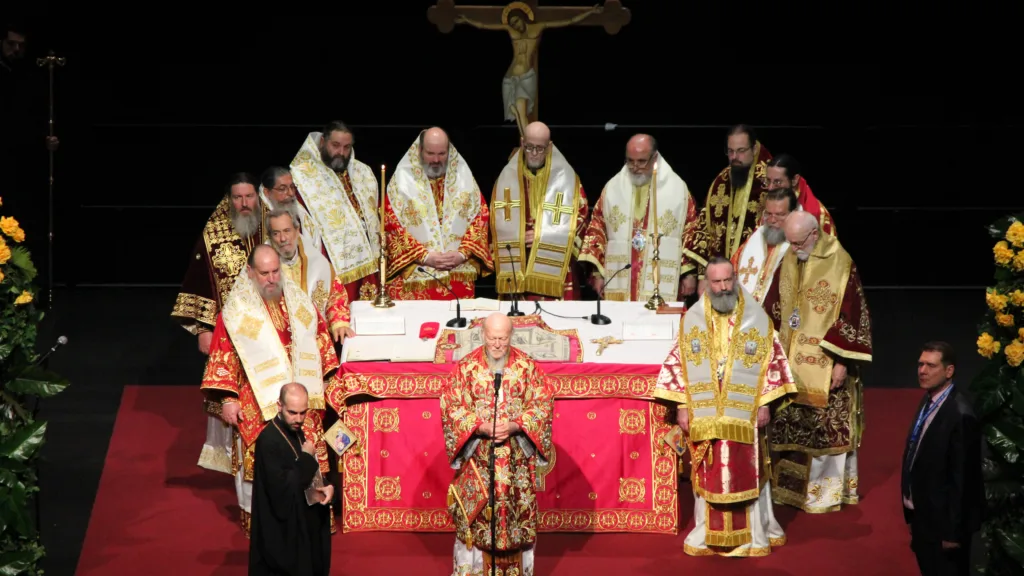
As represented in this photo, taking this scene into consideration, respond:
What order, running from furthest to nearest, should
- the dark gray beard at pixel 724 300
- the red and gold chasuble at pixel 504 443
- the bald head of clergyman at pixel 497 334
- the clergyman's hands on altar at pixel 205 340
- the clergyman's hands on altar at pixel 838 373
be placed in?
the clergyman's hands on altar at pixel 205 340 → the clergyman's hands on altar at pixel 838 373 → the dark gray beard at pixel 724 300 → the red and gold chasuble at pixel 504 443 → the bald head of clergyman at pixel 497 334

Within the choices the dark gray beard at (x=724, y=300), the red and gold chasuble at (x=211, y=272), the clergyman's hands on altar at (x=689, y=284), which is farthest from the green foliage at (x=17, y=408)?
the clergyman's hands on altar at (x=689, y=284)

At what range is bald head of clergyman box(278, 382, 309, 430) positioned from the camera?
26.2ft

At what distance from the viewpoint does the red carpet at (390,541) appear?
30.4ft

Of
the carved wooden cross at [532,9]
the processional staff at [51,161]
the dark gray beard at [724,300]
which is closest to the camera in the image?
the dark gray beard at [724,300]

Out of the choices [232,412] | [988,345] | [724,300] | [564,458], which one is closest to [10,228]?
[232,412]

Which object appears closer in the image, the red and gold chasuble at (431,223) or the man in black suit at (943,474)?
the man in black suit at (943,474)

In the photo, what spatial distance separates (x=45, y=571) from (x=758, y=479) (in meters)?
4.02

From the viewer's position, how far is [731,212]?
37.1ft

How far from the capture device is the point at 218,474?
428 inches

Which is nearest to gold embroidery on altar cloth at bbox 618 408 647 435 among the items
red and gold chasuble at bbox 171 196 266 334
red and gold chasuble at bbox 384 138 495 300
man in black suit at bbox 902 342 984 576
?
man in black suit at bbox 902 342 984 576

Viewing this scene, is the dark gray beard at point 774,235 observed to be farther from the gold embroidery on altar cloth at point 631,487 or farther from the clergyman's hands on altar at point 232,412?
the clergyman's hands on altar at point 232,412

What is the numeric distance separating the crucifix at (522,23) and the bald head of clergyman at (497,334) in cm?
413

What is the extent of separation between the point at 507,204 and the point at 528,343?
2150mm

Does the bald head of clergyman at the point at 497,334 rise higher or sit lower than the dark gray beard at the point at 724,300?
lower
